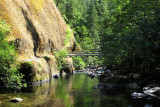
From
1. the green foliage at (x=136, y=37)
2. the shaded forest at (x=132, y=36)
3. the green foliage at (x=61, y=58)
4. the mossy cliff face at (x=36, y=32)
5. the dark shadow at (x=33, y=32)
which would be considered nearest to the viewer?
the green foliage at (x=136, y=37)

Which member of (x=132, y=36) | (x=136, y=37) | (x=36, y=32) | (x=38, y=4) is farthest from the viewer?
(x=38, y=4)

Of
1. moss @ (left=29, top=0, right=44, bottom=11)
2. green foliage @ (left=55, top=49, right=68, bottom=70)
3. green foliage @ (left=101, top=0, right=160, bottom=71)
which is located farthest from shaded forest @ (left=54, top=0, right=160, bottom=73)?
moss @ (left=29, top=0, right=44, bottom=11)

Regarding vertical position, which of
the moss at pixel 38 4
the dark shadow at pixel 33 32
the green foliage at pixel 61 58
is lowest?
the green foliage at pixel 61 58

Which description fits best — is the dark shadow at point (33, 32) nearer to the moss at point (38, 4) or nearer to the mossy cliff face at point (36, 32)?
the mossy cliff face at point (36, 32)

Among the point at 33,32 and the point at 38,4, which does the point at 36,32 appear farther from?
the point at 38,4

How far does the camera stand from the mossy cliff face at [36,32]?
1356 inches

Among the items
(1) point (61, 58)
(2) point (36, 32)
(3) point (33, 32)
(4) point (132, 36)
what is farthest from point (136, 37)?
(1) point (61, 58)

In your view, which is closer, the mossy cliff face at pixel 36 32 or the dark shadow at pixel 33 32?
the mossy cliff face at pixel 36 32

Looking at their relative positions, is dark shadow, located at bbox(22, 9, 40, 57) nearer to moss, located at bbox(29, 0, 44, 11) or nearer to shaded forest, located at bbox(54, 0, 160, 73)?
moss, located at bbox(29, 0, 44, 11)

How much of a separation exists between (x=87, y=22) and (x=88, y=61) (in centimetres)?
2243

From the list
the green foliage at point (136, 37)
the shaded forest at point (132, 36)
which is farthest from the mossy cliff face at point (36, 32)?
the green foliage at point (136, 37)

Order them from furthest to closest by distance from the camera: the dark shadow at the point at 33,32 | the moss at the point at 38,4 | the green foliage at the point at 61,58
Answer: the moss at the point at 38,4 < the green foliage at the point at 61,58 < the dark shadow at the point at 33,32

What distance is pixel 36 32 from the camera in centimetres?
4400

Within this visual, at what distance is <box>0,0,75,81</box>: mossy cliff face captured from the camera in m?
34.4
